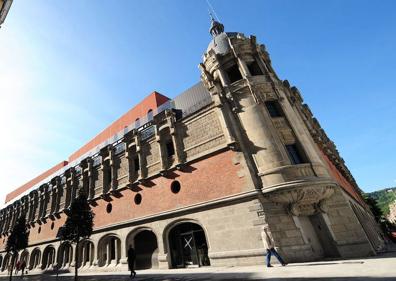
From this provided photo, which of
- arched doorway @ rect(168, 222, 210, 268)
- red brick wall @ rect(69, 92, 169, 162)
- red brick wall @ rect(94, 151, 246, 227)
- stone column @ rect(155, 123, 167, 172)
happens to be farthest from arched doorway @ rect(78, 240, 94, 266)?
red brick wall @ rect(69, 92, 169, 162)

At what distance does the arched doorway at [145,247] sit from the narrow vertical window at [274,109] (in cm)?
1296

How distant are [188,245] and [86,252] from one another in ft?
43.5

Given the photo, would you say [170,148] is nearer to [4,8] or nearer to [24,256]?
[4,8]

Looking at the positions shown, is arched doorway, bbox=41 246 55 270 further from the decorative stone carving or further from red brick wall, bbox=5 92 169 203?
the decorative stone carving

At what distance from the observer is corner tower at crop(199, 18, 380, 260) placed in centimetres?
1259

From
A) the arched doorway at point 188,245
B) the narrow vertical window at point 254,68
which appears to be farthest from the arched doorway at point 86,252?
the narrow vertical window at point 254,68

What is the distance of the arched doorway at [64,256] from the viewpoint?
24.6m

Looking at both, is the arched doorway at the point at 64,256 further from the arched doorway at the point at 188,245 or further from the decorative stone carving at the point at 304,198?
the decorative stone carving at the point at 304,198

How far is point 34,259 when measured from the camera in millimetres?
30391

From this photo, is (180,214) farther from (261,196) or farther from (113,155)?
(113,155)

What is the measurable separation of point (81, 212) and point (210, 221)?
9041 millimetres

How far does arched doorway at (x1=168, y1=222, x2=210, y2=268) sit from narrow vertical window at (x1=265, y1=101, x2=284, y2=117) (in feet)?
31.5

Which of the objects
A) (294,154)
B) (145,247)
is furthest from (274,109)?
(145,247)

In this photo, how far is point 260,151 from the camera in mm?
14539
